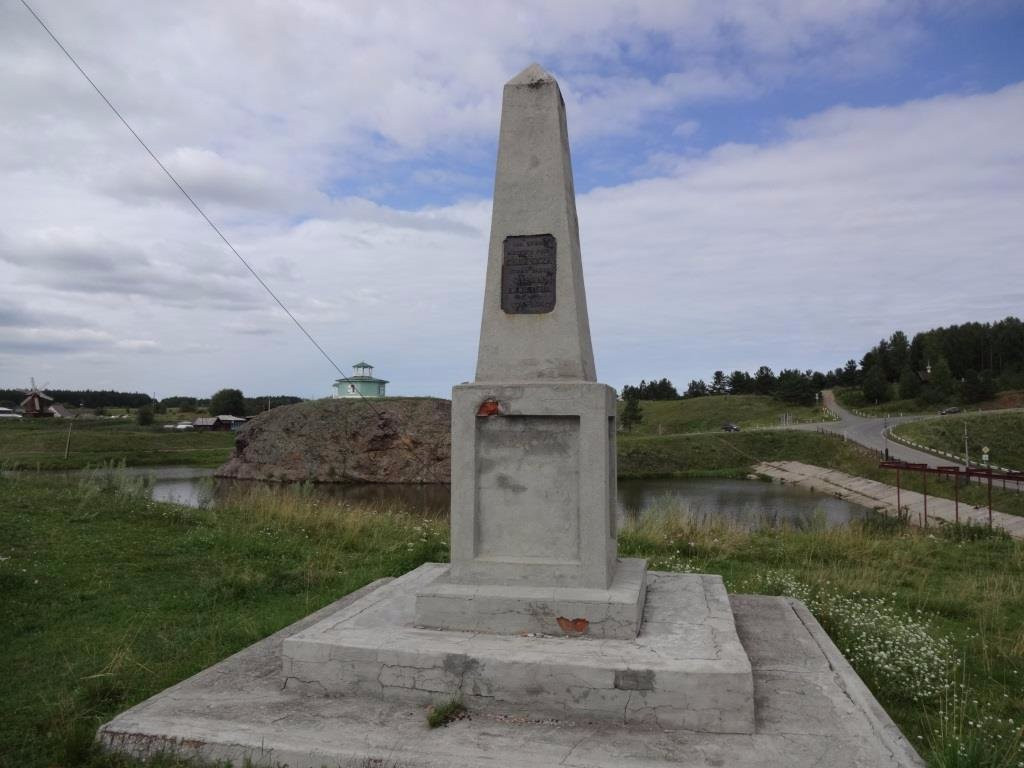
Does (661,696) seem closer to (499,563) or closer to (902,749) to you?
(902,749)

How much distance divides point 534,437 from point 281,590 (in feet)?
13.7

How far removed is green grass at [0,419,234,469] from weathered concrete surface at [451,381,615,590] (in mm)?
34172

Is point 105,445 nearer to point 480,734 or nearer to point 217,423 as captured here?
point 217,423

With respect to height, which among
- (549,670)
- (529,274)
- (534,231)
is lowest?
(549,670)

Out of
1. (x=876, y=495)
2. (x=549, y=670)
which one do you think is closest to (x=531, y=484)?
(x=549, y=670)

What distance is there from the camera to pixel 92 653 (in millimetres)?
5633

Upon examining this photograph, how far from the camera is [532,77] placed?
570cm

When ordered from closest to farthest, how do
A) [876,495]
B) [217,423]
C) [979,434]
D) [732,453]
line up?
1. [876,495]
2. [979,434]
3. [732,453]
4. [217,423]

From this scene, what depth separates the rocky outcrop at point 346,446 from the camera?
135 feet

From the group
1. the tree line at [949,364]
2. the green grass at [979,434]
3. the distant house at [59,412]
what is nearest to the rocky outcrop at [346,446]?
the green grass at [979,434]

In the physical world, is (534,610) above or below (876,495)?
above

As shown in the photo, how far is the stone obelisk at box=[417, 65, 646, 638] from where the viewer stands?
197 inches

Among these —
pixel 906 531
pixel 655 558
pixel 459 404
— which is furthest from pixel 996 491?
pixel 459 404

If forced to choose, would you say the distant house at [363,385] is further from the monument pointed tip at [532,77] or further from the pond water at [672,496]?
the monument pointed tip at [532,77]
